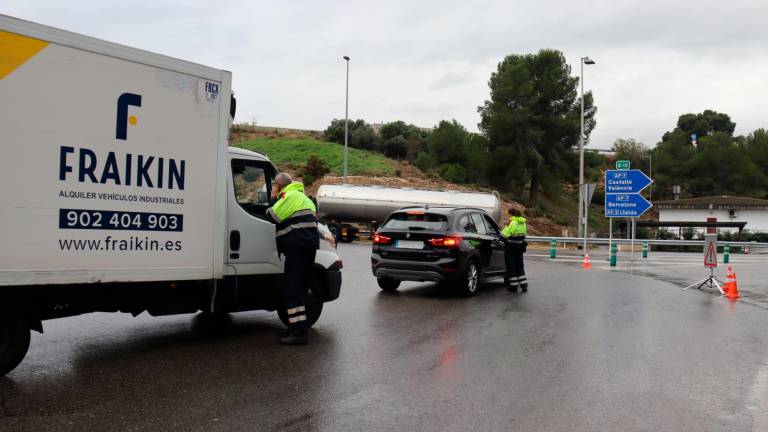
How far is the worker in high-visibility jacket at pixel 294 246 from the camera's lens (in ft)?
22.7

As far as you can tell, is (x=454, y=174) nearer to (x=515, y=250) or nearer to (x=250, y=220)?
(x=515, y=250)

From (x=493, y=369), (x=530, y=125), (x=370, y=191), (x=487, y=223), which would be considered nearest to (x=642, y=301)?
(x=487, y=223)

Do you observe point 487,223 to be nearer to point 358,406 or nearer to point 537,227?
point 358,406

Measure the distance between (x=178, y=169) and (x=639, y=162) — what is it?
290 ft

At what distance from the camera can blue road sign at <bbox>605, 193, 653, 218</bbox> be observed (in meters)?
20.1

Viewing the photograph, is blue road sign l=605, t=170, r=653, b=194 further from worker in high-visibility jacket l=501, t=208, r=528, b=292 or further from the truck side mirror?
the truck side mirror

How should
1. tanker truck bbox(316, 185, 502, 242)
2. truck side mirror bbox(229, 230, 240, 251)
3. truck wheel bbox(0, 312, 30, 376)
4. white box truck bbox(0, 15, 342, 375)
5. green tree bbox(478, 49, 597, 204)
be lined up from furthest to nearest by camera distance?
green tree bbox(478, 49, 597, 204)
tanker truck bbox(316, 185, 502, 242)
truck side mirror bbox(229, 230, 240, 251)
truck wheel bbox(0, 312, 30, 376)
white box truck bbox(0, 15, 342, 375)

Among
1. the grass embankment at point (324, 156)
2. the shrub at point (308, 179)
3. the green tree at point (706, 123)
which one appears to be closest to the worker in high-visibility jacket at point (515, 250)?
the shrub at point (308, 179)

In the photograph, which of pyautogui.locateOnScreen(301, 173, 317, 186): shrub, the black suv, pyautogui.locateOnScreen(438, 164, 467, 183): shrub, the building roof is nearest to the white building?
the building roof

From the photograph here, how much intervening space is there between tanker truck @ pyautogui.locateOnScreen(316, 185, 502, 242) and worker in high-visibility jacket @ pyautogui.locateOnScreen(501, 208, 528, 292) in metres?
20.0

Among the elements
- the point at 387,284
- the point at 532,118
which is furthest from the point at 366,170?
the point at 387,284

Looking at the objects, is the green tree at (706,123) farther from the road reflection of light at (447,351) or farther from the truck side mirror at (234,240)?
the truck side mirror at (234,240)

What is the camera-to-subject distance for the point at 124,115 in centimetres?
575

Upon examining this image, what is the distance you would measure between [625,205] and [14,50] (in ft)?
61.9
